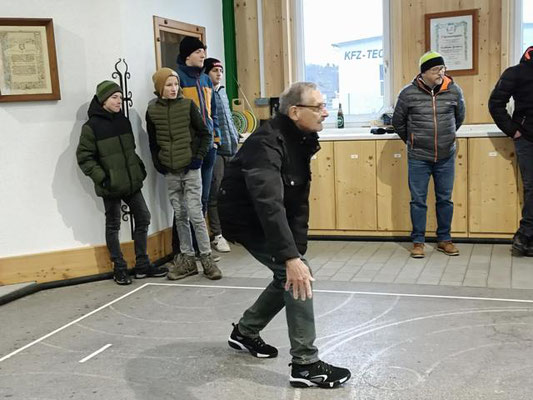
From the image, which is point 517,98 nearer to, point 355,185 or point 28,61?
point 355,185

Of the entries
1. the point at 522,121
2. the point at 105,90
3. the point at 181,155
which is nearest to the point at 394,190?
the point at 522,121

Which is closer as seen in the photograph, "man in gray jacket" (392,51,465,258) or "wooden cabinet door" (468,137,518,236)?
"man in gray jacket" (392,51,465,258)

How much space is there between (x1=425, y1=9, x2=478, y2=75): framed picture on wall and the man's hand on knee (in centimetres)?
386

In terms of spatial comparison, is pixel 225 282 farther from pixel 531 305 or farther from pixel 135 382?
pixel 531 305

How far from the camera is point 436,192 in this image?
5.25 meters

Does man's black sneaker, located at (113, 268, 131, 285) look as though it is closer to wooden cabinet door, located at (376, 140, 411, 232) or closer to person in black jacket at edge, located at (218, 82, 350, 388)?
person in black jacket at edge, located at (218, 82, 350, 388)

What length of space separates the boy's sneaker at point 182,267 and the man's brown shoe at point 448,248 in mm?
1966

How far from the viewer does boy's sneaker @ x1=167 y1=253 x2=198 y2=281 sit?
15.9 ft

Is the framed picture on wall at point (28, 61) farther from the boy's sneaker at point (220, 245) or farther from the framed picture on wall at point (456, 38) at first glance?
the framed picture on wall at point (456, 38)

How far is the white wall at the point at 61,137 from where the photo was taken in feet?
15.1

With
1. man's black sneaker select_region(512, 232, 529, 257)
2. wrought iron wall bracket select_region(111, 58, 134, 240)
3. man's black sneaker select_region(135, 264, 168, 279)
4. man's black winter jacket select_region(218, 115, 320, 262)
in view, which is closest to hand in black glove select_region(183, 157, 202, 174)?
wrought iron wall bracket select_region(111, 58, 134, 240)

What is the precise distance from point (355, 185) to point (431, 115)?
110cm

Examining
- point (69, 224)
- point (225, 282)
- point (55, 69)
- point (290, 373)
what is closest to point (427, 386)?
point (290, 373)

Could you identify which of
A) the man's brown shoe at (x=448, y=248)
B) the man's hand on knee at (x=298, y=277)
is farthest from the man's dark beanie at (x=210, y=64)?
the man's hand on knee at (x=298, y=277)
